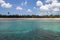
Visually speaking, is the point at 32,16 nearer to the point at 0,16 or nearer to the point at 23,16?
the point at 23,16

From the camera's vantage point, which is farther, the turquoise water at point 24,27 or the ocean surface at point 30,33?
the turquoise water at point 24,27

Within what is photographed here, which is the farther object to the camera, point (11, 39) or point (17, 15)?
point (17, 15)

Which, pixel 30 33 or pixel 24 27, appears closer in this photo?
pixel 30 33

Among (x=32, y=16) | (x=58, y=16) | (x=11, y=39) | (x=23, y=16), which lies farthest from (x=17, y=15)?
(x=11, y=39)

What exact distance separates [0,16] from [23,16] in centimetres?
724

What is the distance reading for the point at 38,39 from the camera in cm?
1045

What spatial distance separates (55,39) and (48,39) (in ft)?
1.76

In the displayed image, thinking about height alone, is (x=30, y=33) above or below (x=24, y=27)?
above

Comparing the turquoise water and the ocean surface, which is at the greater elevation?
the ocean surface

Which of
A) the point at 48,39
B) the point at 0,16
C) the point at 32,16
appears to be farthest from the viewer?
the point at 32,16

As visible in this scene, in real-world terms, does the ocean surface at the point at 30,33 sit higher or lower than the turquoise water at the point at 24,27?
higher

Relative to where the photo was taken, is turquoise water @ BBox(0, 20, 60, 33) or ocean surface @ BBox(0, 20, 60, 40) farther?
turquoise water @ BBox(0, 20, 60, 33)

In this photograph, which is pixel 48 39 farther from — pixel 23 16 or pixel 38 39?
pixel 23 16

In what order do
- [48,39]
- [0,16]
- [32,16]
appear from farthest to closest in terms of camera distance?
1. [32,16]
2. [0,16]
3. [48,39]
